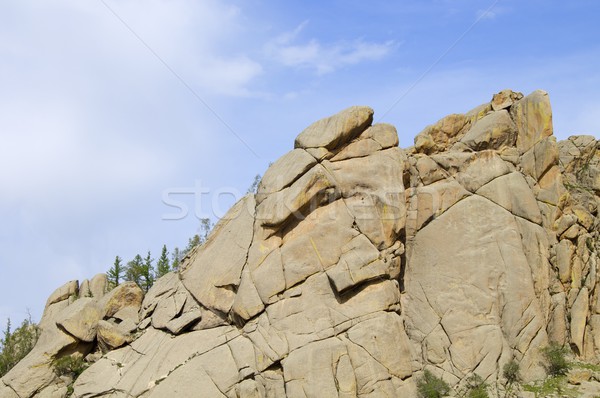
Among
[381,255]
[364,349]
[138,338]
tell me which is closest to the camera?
[364,349]

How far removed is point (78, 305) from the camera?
1677 inches

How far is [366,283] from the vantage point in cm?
3688

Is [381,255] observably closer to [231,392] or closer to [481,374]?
[481,374]

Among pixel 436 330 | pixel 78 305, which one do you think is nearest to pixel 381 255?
pixel 436 330

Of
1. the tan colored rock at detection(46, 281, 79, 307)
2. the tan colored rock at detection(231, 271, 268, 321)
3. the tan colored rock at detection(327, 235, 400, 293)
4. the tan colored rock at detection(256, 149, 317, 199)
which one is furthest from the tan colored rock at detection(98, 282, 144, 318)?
the tan colored rock at detection(327, 235, 400, 293)

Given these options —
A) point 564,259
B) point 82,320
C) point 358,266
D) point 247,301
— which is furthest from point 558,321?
point 82,320

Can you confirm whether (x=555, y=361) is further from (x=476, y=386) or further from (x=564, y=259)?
(x=564, y=259)

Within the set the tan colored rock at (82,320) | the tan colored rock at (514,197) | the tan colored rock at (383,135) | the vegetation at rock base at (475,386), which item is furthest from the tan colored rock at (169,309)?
the tan colored rock at (514,197)

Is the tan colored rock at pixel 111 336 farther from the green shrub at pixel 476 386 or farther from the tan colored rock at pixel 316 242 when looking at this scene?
the green shrub at pixel 476 386

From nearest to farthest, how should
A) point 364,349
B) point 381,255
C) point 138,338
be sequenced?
1. point 364,349
2. point 381,255
3. point 138,338

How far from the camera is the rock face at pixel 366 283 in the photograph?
35781mm

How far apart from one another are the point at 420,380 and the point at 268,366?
29.5 feet

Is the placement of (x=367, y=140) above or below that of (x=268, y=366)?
above

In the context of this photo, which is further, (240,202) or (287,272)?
(240,202)
